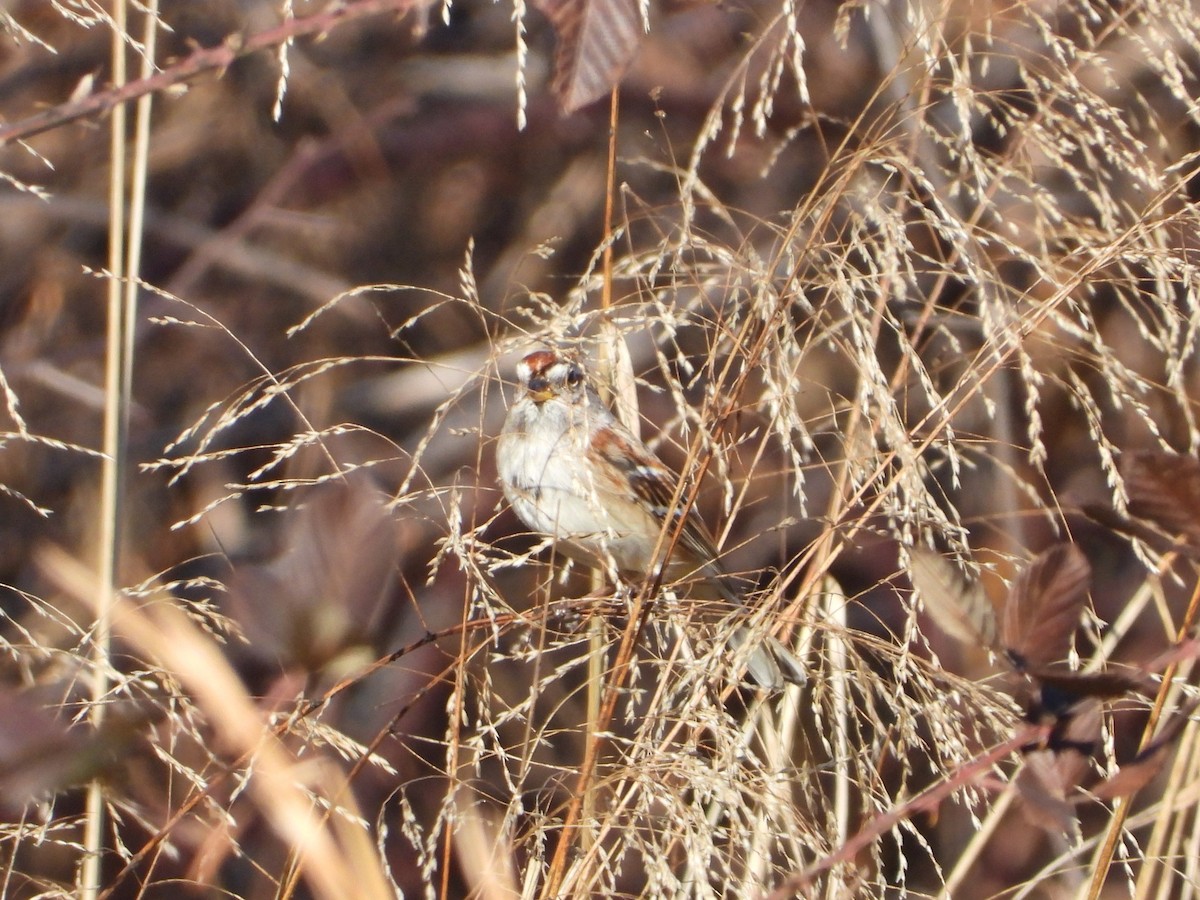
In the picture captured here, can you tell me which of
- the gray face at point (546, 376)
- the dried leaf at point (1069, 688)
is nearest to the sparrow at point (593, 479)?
the gray face at point (546, 376)

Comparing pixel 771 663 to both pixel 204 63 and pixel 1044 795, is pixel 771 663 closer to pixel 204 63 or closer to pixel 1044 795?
pixel 1044 795

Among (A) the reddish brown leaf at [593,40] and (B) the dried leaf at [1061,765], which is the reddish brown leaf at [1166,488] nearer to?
(B) the dried leaf at [1061,765]

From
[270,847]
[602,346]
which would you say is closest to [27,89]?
[270,847]

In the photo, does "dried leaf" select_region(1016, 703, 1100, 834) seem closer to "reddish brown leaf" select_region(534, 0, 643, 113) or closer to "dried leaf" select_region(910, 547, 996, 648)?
"dried leaf" select_region(910, 547, 996, 648)

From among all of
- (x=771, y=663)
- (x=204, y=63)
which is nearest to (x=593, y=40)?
(x=204, y=63)

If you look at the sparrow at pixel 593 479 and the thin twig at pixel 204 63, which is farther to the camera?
the sparrow at pixel 593 479

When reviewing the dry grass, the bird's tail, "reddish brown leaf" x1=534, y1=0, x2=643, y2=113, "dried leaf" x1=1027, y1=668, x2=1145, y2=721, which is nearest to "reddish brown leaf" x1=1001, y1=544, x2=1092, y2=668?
"dried leaf" x1=1027, y1=668, x2=1145, y2=721
